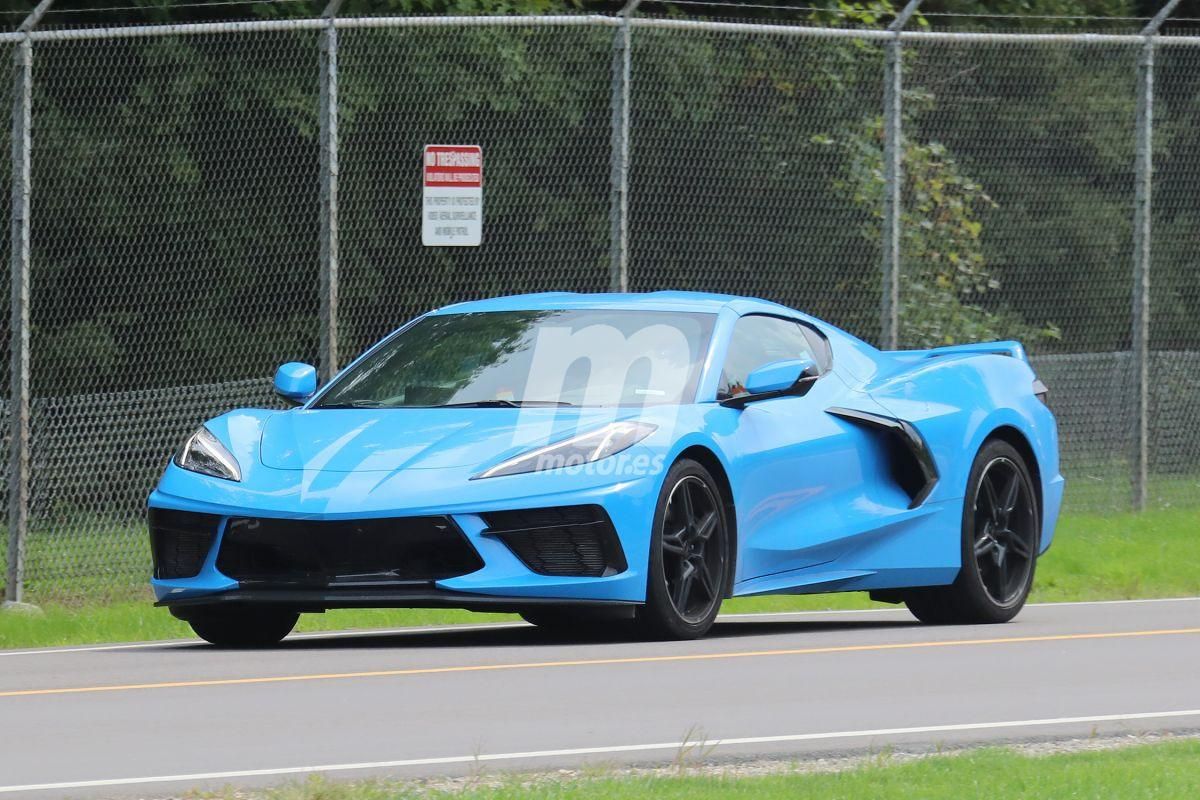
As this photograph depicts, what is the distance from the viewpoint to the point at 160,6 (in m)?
17.3

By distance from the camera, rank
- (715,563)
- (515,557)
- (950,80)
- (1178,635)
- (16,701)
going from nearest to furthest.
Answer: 1. (16,701)
2. (515,557)
3. (715,563)
4. (1178,635)
5. (950,80)

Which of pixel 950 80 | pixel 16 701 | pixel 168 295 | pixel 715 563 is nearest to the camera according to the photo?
pixel 16 701

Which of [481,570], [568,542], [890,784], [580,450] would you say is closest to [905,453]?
[580,450]

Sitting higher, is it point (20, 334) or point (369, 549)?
point (20, 334)

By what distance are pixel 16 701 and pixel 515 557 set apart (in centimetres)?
204

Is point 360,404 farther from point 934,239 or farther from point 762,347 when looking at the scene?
point 934,239

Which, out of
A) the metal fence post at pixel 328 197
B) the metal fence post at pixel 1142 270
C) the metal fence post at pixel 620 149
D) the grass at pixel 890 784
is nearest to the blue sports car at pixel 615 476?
the metal fence post at pixel 328 197

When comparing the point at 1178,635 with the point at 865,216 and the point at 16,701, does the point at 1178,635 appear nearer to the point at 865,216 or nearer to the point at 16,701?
the point at 16,701

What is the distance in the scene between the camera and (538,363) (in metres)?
10.5

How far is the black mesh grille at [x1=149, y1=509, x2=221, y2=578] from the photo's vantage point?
9570mm

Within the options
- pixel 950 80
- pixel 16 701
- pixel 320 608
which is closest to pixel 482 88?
pixel 950 80

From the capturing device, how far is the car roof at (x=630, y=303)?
427 inches

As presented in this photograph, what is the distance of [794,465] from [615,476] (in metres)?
1.25

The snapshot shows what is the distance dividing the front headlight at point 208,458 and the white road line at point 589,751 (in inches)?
119
